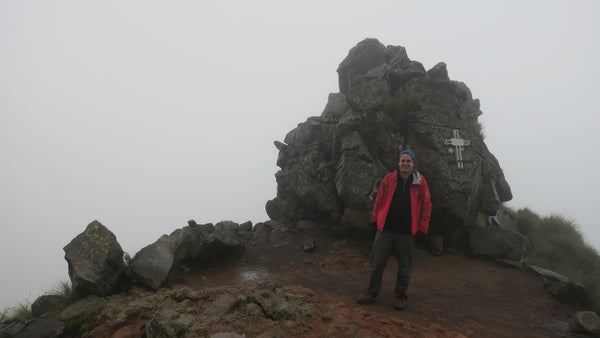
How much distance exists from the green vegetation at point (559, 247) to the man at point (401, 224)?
251 inches

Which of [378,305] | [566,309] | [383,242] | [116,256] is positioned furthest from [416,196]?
[116,256]

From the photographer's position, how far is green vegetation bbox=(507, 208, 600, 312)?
10086 millimetres

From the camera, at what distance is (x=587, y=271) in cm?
1132

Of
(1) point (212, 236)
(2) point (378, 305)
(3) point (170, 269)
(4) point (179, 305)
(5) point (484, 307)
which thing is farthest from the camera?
(1) point (212, 236)

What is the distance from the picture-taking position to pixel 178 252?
768cm

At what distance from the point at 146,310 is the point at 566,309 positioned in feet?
29.9

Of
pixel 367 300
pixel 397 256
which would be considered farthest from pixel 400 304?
pixel 397 256

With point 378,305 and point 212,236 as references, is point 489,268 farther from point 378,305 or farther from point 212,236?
point 212,236

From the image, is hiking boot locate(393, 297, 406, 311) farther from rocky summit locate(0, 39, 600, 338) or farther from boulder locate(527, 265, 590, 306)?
boulder locate(527, 265, 590, 306)

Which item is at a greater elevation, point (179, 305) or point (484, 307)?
point (484, 307)

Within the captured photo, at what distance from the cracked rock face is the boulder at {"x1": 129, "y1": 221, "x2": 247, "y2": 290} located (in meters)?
4.27

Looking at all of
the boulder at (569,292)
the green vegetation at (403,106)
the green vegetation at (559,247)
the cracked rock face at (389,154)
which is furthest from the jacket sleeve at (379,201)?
the green vegetation at (559,247)

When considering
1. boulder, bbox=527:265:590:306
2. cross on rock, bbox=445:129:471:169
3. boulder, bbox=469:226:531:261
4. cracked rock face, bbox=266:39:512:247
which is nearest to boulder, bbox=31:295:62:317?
cracked rock face, bbox=266:39:512:247

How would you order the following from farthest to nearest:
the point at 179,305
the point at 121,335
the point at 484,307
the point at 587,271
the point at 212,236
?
the point at 587,271, the point at 212,236, the point at 484,307, the point at 179,305, the point at 121,335
